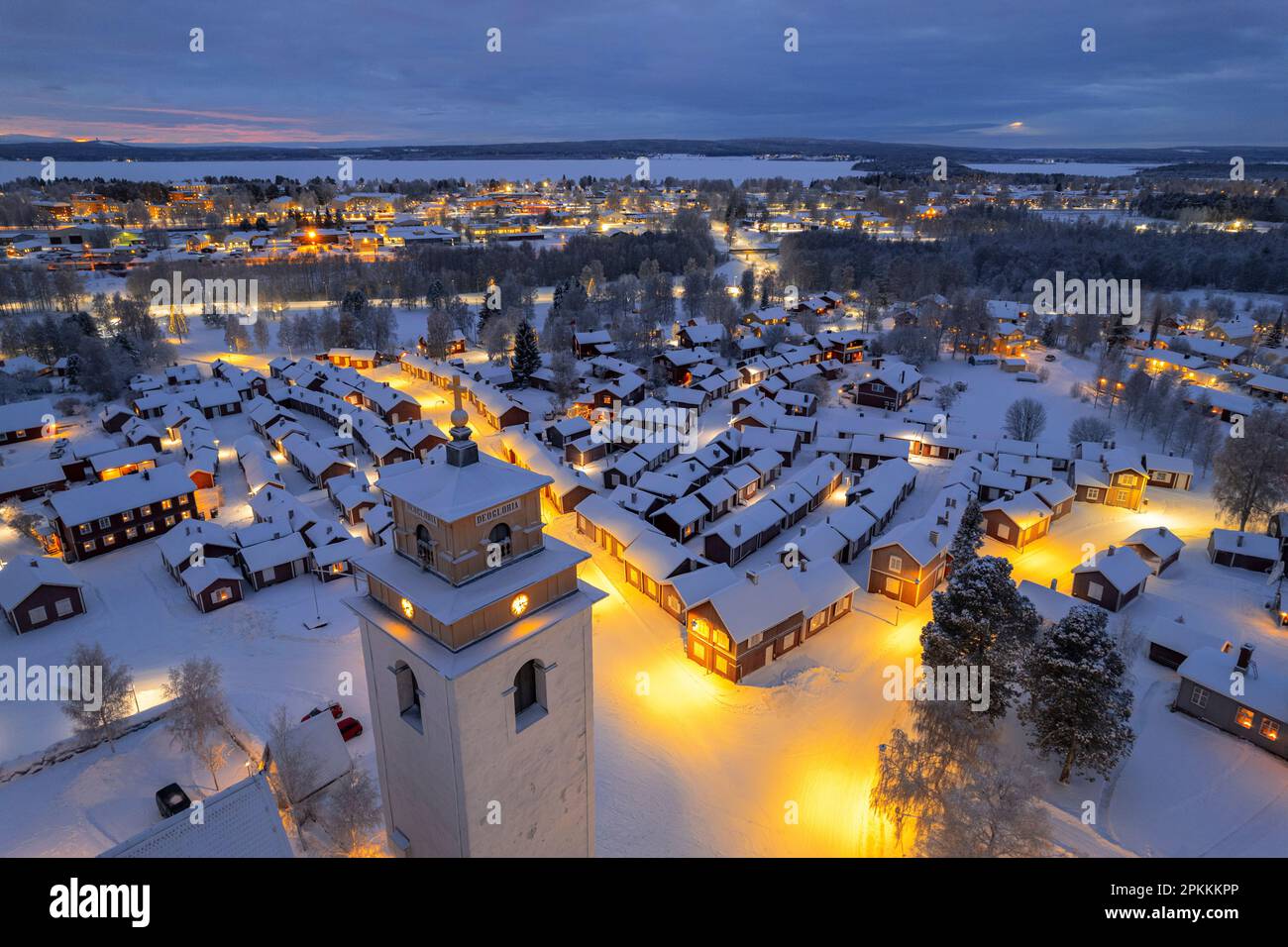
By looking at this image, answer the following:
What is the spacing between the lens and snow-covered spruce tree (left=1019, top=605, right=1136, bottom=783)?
77.3ft

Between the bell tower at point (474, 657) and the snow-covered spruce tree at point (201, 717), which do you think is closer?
the bell tower at point (474, 657)

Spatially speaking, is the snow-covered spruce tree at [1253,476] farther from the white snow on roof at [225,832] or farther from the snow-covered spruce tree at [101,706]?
the snow-covered spruce tree at [101,706]

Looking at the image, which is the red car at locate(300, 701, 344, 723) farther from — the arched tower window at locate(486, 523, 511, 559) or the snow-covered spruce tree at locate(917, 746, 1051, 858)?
the snow-covered spruce tree at locate(917, 746, 1051, 858)

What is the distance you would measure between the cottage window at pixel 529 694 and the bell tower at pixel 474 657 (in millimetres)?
28

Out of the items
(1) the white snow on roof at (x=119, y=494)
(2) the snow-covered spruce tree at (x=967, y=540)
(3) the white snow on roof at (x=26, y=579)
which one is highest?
(1) the white snow on roof at (x=119, y=494)

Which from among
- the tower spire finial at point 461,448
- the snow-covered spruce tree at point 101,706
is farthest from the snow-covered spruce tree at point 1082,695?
the snow-covered spruce tree at point 101,706

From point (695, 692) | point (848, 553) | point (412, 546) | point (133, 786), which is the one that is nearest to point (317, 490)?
point (133, 786)

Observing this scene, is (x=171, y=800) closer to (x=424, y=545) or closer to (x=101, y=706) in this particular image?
(x=101, y=706)

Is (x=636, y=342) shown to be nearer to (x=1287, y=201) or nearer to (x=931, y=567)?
(x=931, y=567)

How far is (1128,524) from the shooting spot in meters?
45.3

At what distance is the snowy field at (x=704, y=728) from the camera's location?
2317 centimetres

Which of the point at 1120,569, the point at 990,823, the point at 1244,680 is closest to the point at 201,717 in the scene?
the point at 990,823

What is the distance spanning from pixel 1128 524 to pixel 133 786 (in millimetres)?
53970

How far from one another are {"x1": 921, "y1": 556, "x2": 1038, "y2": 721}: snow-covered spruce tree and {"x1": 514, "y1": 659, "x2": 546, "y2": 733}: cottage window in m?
18.2
